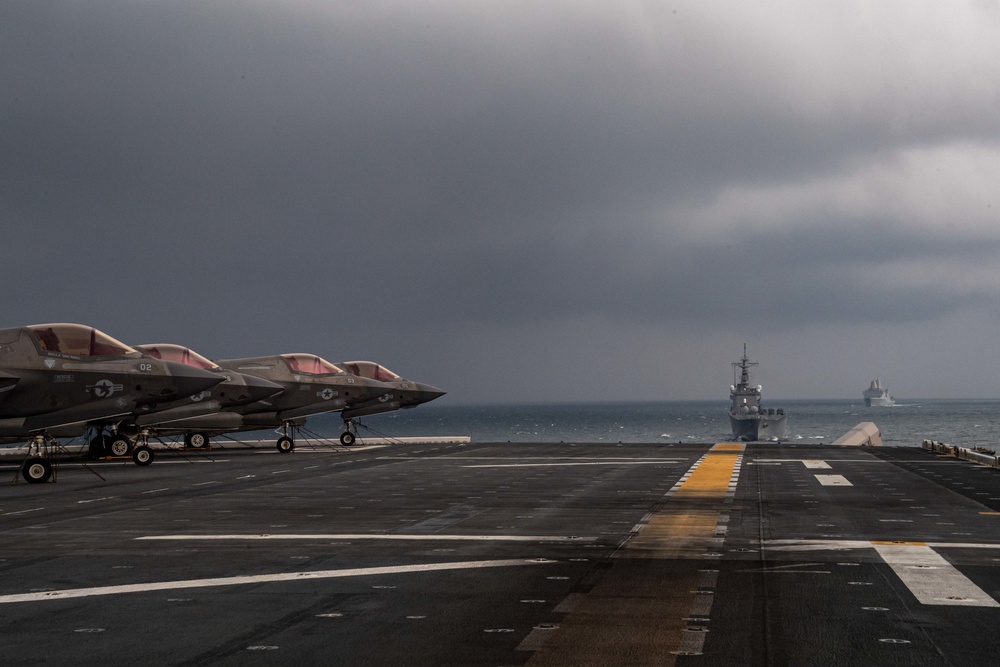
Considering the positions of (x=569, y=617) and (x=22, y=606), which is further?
(x=22, y=606)

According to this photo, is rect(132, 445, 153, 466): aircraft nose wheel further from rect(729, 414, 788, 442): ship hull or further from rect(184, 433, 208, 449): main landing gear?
rect(729, 414, 788, 442): ship hull

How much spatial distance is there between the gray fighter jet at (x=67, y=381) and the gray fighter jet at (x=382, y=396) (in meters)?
16.9

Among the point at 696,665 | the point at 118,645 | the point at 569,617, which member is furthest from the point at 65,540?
the point at 696,665

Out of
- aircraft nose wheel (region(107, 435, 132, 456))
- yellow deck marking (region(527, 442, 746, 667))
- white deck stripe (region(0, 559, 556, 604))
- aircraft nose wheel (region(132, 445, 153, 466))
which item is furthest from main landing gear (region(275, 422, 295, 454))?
white deck stripe (region(0, 559, 556, 604))

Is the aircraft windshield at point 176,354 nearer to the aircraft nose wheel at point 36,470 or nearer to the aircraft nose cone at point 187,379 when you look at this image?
the aircraft nose cone at point 187,379

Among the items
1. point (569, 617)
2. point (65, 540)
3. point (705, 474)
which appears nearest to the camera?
point (569, 617)

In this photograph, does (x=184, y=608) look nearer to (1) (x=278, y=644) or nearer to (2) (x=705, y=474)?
(1) (x=278, y=644)

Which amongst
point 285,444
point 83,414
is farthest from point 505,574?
point 285,444

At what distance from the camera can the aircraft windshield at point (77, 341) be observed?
101ft

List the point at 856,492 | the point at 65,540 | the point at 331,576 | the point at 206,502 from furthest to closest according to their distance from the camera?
the point at 856,492 → the point at 206,502 → the point at 65,540 → the point at 331,576

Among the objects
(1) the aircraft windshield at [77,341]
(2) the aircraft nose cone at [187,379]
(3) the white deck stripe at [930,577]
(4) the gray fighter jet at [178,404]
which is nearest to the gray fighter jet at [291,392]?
(4) the gray fighter jet at [178,404]

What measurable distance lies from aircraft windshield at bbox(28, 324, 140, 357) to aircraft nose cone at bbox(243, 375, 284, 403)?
9.40 metres

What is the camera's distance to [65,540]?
15734mm

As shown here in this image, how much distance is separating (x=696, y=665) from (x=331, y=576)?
5.66 meters
